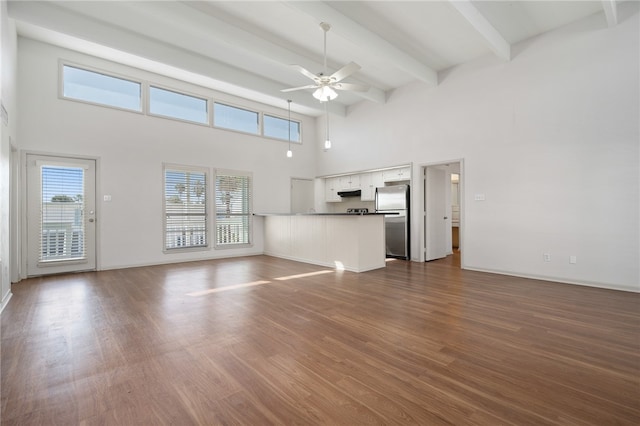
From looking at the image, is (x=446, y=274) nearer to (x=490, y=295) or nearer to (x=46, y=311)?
(x=490, y=295)

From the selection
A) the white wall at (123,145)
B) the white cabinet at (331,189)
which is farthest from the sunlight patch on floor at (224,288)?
the white cabinet at (331,189)

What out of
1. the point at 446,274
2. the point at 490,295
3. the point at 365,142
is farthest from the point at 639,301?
the point at 365,142

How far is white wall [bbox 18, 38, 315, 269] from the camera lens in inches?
196

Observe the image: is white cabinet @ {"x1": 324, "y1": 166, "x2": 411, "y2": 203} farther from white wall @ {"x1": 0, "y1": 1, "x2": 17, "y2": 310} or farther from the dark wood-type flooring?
white wall @ {"x1": 0, "y1": 1, "x2": 17, "y2": 310}

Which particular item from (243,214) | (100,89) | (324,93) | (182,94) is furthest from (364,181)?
(100,89)

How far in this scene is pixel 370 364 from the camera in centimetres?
207

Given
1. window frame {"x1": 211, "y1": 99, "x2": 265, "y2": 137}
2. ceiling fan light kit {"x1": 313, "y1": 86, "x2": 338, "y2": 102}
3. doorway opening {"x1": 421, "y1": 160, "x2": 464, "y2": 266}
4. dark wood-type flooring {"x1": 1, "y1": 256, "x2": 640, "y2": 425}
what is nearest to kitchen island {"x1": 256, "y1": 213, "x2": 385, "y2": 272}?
dark wood-type flooring {"x1": 1, "y1": 256, "x2": 640, "y2": 425}

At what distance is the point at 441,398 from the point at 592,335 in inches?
72.3

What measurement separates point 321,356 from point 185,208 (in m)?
5.41

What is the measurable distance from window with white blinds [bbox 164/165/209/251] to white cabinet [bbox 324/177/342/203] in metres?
3.51

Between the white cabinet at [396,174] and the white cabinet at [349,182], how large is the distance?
846mm

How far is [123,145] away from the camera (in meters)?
5.80

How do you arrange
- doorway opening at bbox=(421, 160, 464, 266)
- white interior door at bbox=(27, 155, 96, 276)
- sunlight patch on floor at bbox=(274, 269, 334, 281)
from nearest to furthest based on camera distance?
1. sunlight patch on floor at bbox=(274, 269, 334, 281)
2. white interior door at bbox=(27, 155, 96, 276)
3. doorway opening at bbox=(421, 160, 464, 266)

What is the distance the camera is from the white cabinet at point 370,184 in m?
7.43
